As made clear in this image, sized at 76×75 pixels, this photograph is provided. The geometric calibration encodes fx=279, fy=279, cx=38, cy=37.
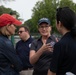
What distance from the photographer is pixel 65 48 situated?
2.96 meters

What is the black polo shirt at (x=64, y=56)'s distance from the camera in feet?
9.68

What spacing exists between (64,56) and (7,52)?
0.97m

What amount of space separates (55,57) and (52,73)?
20cm

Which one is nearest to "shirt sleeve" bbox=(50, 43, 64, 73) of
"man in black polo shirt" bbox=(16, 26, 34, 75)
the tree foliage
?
"man in black polo shirt" bbox=(16, 26, 34, 75)

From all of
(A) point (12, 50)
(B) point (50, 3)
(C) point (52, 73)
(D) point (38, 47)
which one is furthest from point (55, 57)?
(B) point (50, 3)

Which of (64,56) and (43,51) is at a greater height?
(64,56)

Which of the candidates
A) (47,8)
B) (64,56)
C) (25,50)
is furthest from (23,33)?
(47,8)

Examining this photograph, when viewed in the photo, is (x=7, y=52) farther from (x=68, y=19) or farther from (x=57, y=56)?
(x=68, y=19)

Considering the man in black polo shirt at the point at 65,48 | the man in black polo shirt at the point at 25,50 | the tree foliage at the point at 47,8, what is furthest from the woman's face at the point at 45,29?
the tree foliage at the point at 47,8

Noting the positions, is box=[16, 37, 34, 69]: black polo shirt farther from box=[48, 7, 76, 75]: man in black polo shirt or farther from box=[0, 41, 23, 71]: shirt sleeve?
box=[48, 7, 76, 75]: man in black polo shirt

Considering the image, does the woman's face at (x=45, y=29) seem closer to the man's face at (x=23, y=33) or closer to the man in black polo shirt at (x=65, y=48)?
the man in black polo shirt at (x=65, y=48)

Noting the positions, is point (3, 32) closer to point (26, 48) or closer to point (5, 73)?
point (5, 73)

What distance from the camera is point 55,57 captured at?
117 inches

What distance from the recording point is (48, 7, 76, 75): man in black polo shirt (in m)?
2.96
